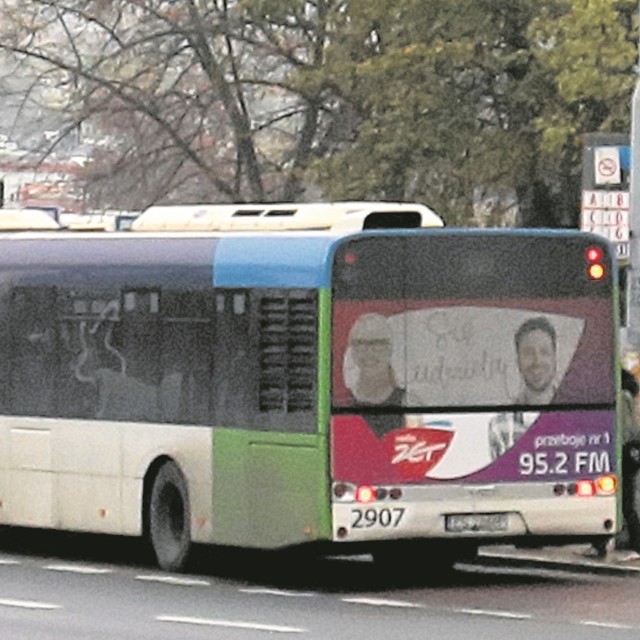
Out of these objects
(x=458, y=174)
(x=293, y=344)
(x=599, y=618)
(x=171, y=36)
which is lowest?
(x=599, y=618)

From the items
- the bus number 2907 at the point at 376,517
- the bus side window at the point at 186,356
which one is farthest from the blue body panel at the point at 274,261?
the bus number 2907 at the point at 376,517

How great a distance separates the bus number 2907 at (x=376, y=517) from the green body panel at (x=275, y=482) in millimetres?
194

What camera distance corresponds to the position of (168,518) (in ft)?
65.8

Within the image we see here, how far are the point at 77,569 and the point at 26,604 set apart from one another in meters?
3.25

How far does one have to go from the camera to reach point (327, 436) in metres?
18.0

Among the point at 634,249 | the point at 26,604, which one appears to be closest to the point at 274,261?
the point at 26,604

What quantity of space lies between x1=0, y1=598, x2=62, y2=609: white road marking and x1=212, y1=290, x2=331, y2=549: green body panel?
5.43 feet

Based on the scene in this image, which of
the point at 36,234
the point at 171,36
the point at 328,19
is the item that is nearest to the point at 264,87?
the point at 171,36

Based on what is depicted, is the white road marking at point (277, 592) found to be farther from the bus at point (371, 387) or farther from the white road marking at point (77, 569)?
the white road marking at point (77, 569)

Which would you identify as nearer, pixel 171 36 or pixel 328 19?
pixel 328 19

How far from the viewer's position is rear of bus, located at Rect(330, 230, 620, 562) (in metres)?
18.2

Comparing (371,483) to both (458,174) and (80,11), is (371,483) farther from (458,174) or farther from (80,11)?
(80,11)

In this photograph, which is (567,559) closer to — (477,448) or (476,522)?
(476,522)

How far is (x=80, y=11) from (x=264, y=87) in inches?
120
